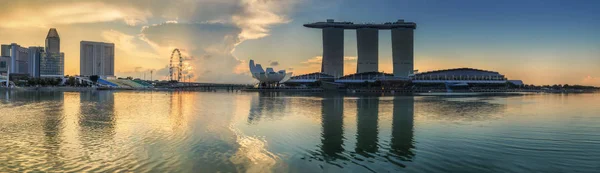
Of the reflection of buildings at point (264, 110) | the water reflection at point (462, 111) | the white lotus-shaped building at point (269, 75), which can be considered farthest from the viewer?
the white lotus-shaped building at point (269, 75)

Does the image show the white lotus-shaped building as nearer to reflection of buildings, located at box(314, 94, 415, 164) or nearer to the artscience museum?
the artscience museum

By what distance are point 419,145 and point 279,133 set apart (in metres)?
6.93

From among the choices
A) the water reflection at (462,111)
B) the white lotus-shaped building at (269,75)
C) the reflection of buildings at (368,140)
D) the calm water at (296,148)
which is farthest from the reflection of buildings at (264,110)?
the white lotus-shaped building at (269,75)

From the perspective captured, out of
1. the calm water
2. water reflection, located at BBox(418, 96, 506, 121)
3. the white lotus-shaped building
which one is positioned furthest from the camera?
the white lotus-shaped building

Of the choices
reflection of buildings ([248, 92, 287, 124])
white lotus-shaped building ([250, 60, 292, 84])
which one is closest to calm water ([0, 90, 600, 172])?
reflection of buildings ([248, 92, 287, 124])

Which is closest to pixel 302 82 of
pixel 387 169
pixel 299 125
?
pixel 299 125

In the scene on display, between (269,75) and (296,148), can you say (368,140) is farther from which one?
(269,75)

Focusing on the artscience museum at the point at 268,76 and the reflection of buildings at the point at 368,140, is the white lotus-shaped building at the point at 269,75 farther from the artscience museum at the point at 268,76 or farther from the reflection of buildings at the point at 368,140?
the reflection of buildings at the point at 368,140

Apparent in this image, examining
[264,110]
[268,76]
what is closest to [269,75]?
[268,76]

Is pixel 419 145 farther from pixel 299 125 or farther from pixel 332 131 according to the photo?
pixel 299 125

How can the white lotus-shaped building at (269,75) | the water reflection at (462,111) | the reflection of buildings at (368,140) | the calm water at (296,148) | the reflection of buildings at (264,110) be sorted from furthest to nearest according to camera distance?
1. the white lotus-shaped building at (269,75)
2. the reflection of buildings at (264,110)
3. the water reflection at (462,111)
4. the reflection of buildings at (368,140)
5. the calm water at (296,148)

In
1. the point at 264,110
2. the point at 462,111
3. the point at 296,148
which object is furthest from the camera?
the point at 264,110

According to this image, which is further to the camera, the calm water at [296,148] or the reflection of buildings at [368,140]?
the reflection of buildings at [368,140]

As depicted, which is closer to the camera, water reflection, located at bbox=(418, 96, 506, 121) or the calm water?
the calm water
